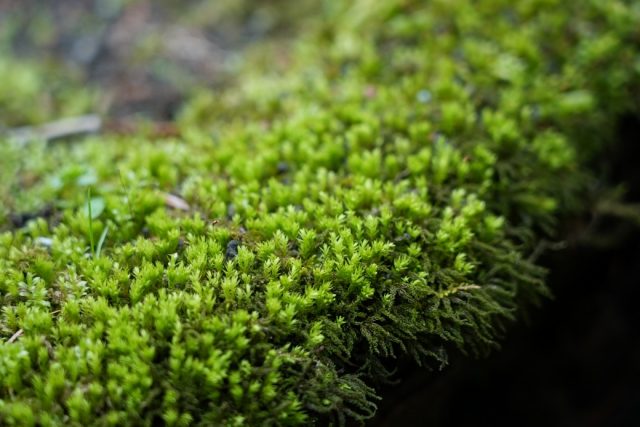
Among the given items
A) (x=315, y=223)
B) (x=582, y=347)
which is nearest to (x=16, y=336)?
(x=315, y=223)

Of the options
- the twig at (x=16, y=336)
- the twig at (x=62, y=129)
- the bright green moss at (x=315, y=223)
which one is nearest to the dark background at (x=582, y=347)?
the bright green moss at (x=315, y=223)

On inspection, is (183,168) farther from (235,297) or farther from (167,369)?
(167,369)

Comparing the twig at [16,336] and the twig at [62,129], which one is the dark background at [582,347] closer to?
the twig at [16,336]

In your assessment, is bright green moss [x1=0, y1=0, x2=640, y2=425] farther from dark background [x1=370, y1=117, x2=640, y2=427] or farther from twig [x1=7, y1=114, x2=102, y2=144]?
dark background [x1=370, y1=117, x2=640, y2=427]

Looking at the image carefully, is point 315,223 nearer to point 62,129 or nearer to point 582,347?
point 62,129

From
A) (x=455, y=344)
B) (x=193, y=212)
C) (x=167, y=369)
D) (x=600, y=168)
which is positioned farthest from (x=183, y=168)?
(x=600, y=168)

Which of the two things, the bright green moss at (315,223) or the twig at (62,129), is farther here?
the twig at (62,129)
